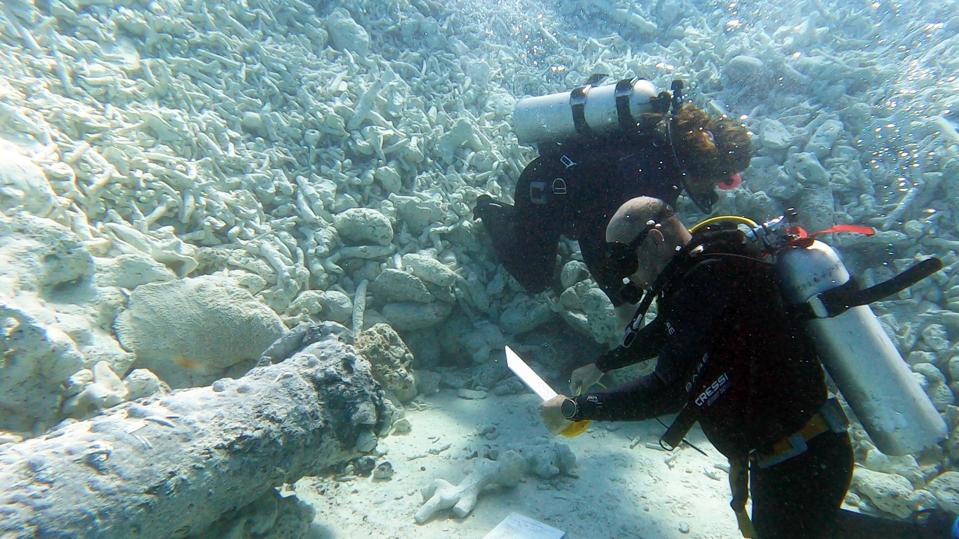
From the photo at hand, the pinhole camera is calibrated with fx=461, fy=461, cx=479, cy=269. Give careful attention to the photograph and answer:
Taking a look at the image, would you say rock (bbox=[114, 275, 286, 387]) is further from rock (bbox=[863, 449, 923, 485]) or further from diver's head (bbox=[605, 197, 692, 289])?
rock (bbox=[863, 449, 923, 485])

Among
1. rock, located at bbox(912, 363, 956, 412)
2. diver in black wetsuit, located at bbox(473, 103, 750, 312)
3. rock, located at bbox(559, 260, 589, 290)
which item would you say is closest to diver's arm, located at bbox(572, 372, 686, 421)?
diver in black wetsuit, located at bbox(473, 103, 750, 312)

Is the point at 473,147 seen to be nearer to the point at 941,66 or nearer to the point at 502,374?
the point at 502,374

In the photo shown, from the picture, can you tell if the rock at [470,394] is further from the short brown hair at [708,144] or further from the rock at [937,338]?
the rock at [937,338]

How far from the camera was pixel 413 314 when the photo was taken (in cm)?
459

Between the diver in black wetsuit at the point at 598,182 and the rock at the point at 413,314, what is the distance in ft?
3.01

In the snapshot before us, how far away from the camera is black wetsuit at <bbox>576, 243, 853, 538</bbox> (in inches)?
86.7

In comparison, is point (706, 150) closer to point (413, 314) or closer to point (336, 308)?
point (413, 314)

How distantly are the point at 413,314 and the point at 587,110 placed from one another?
108 inches

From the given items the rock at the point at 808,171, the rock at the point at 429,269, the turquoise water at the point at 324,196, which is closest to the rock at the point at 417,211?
the turquoise water at the point at 324,196

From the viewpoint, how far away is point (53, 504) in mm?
1789

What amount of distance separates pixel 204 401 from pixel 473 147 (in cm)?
458

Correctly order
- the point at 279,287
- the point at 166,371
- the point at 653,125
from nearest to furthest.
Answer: the point at 166,371
the point at 279,287
the point at 653,125

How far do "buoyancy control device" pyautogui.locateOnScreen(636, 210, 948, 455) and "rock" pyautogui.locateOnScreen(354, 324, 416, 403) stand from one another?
232 centimetres

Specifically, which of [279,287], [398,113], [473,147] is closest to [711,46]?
[473,147]
